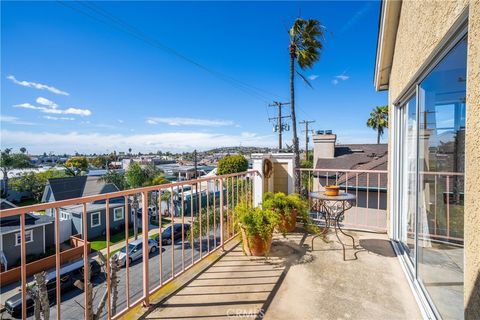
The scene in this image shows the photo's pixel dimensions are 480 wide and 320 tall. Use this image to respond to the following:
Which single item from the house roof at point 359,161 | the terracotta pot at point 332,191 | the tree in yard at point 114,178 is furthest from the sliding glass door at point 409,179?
the tree in yard at point 114,178

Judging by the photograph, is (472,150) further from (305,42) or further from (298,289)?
(305,42)

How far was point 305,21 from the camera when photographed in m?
7.62

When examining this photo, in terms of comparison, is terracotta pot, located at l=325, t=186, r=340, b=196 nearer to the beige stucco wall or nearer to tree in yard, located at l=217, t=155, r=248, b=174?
the beige stucco wall

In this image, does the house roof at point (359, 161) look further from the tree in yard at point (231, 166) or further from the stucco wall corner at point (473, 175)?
the tree in yard at point (231, 166)

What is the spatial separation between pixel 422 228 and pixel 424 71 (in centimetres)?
136

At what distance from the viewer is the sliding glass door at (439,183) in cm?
135

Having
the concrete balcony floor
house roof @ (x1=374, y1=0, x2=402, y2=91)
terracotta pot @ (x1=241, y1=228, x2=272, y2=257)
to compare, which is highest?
house roof @ (x1=374, y1=0, x2=402, y2=91)

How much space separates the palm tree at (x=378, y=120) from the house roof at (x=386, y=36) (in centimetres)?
2121

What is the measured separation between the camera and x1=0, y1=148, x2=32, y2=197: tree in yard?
28.4m

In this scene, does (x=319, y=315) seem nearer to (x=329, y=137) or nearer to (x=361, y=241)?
(x=361, y=241)

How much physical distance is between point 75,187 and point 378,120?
90.7 ft

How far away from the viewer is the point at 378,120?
72.5ft

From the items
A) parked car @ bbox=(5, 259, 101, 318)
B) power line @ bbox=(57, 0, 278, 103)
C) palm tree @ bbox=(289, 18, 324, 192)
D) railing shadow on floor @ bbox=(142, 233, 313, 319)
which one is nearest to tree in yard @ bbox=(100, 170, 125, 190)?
power line @ bbox=(57, 0, 278, 103)

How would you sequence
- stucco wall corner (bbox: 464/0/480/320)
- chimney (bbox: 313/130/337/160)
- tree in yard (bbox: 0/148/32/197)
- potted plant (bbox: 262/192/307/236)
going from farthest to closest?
tree in yard (bbox: 0/148/32/197)
chimney (bbox: 313/130/337/160)
potted plant (bbox: 262/192/307/236)
stucco wall corner (bbox: 464/0/480/320)
